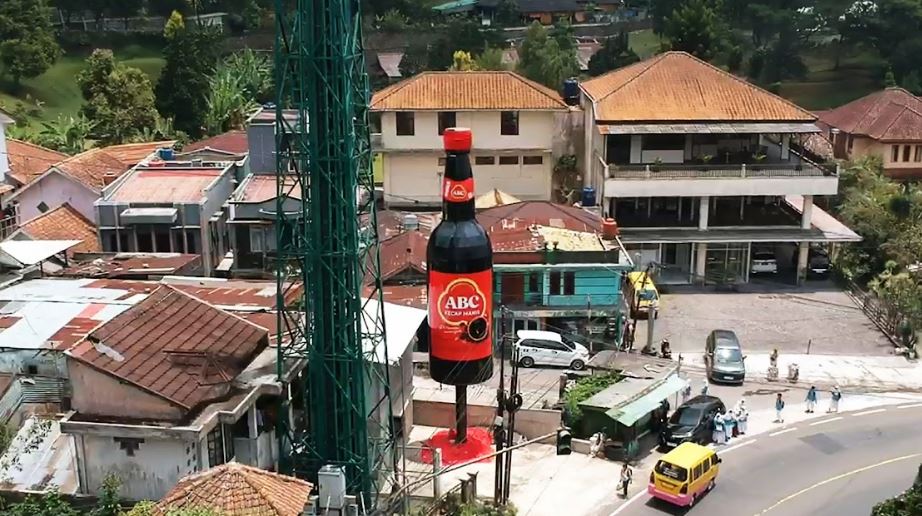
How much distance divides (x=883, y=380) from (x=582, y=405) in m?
13.6

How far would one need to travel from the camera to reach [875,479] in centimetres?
3167

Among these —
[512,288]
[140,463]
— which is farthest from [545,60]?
[140,463]

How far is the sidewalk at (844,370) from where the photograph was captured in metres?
38.8

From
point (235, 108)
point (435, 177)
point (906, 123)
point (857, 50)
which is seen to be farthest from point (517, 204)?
point (857, 50)

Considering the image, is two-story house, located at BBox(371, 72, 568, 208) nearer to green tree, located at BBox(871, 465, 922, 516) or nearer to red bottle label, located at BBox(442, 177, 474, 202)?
red bottle label, located at BBox(442, 177, 474, 202)

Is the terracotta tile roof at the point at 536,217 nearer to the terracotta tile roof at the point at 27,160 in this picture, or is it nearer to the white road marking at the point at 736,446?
the white road marking at the point at 736,446

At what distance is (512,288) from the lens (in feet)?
137

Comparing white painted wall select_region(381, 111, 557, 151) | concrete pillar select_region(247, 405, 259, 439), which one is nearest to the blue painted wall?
white painted wall select_region(381, 111, 557, 151)

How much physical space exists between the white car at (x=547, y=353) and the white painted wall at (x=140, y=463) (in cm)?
1819

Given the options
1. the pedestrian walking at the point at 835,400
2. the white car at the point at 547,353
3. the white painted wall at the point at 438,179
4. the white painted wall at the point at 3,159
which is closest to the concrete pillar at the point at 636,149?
the white painted wall at the point at 438,179

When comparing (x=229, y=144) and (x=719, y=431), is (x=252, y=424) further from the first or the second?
(x=229, y=144)

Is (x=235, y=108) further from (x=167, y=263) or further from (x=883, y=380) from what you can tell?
(x=883, y=380)

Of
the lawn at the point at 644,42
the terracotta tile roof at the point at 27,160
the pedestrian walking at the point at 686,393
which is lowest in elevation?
the pedestrian walking at the point at 686,393

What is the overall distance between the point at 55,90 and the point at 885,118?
217 feet
